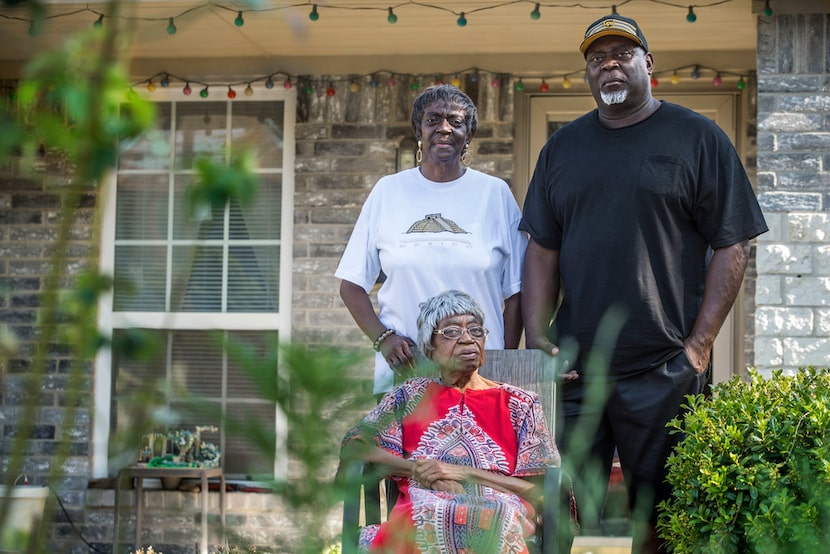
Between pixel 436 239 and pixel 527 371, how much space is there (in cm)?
45

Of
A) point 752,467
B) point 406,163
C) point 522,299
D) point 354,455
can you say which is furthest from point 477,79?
point 354,455

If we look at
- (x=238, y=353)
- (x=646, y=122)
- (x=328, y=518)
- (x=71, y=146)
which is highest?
(x=646, y=122)

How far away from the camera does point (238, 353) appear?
746 mm

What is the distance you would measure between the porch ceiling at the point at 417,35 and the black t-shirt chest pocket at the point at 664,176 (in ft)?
6.64

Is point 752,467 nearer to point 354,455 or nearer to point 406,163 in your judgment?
point 354,455

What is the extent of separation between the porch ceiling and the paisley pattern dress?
2228 mm

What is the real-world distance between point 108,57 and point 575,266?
2472mm

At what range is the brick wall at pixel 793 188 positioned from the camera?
4527mm

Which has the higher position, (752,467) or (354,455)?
(354,455)

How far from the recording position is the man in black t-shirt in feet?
9.80

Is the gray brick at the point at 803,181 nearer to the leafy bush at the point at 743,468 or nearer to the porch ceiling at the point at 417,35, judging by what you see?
the porch ceiling at the point at 417,35

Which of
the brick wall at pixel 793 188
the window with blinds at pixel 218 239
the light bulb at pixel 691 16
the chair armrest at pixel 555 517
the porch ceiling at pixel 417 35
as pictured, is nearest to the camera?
the chair armrest at pixel 555 517

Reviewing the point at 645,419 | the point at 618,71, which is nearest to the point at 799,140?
the point at 618,71

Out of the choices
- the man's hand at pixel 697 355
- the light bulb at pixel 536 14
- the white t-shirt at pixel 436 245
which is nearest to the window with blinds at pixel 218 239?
the light bulb at pixel 536 14
